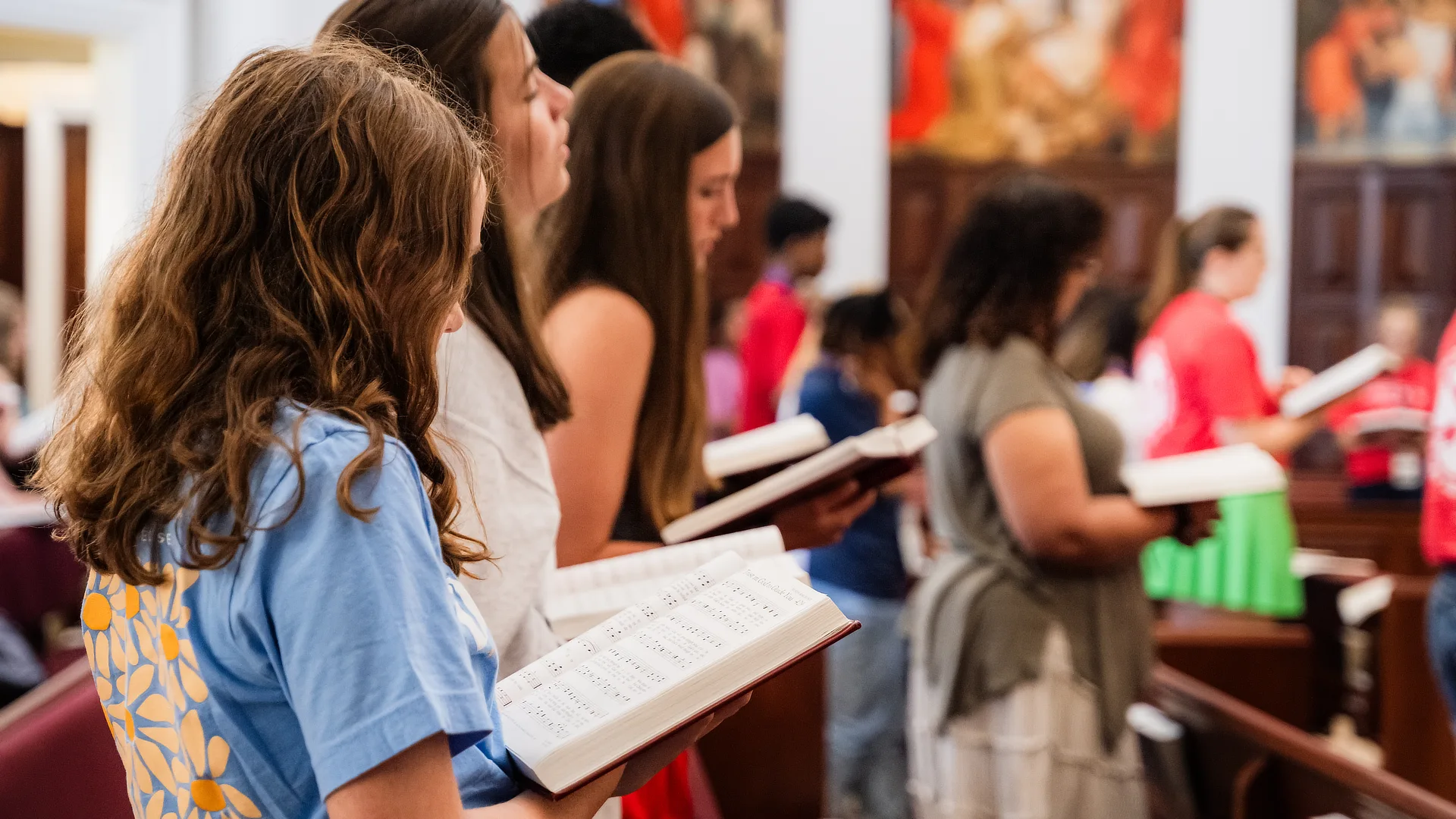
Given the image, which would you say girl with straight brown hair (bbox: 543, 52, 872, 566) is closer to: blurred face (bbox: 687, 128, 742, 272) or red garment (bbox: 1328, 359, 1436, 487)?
blurred face (bbox: 687, 128, 742, 272)

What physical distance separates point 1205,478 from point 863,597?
1.76 metres

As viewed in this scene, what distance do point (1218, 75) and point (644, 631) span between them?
436 inches

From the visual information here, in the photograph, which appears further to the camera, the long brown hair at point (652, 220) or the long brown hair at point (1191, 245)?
the long brown hair at point (1191, 245)

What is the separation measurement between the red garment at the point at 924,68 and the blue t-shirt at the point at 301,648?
10896mm

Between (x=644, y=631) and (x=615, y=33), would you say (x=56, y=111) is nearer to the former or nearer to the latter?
(x=615, y=33)

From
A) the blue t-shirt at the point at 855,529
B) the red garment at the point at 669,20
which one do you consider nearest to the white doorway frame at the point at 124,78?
the blue t-shirt at the point at 855,529

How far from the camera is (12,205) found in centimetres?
1083

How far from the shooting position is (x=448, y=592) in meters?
0.94

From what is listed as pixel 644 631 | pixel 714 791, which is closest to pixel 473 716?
pixel 644 631

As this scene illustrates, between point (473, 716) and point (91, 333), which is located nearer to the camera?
point (473, 716)

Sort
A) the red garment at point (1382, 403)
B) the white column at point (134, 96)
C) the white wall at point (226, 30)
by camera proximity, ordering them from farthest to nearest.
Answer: the red garment at point (1382, 403), the white wall at point (226, 30), the white column at point (134, 96)

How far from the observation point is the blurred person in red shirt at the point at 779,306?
232 inches

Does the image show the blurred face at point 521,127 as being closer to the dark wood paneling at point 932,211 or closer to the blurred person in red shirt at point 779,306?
the blurred person in red shirt at point 779,306

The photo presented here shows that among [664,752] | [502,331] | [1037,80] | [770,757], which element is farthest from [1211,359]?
[1037,80]
